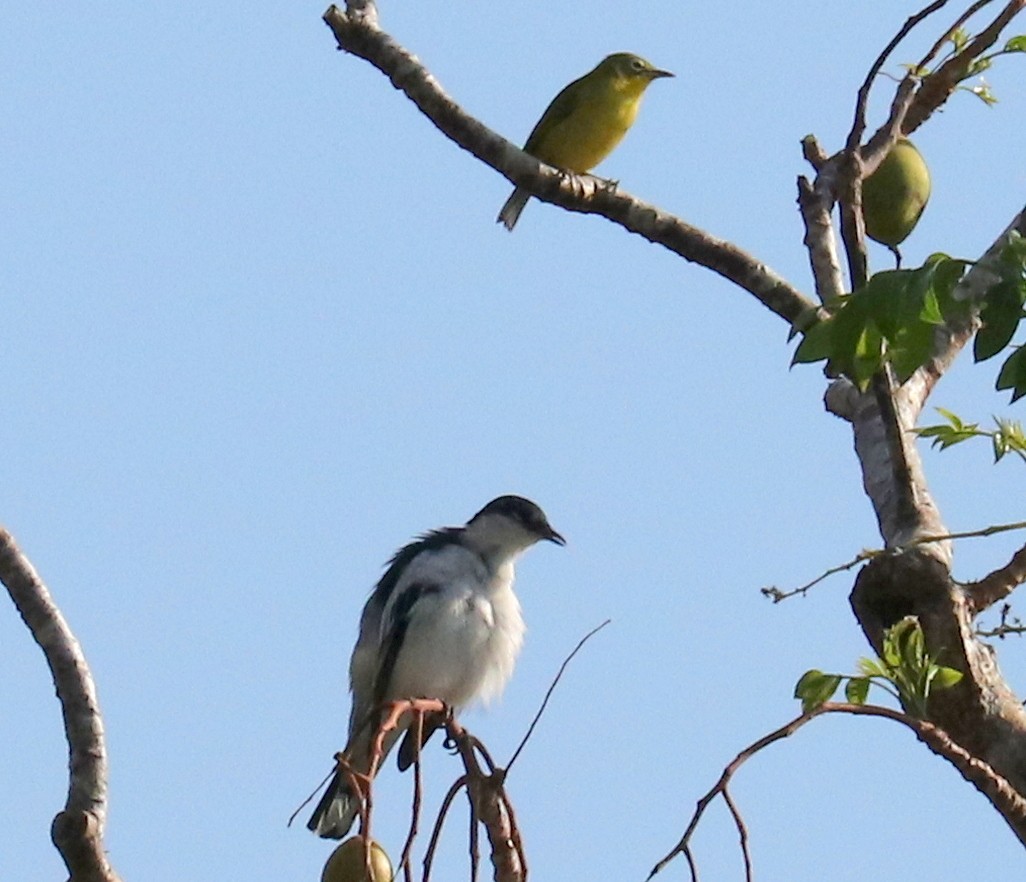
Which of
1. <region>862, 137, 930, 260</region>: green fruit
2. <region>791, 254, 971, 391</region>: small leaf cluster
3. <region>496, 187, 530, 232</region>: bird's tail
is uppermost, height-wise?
<region>496, 187, 530, 232</region>: bird's tail

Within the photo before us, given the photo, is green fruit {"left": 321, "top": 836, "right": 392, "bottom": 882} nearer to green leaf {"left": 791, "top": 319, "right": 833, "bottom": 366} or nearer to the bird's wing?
green leaf {"left": 791, "top": 319, "right": 833, "bottom": 366}

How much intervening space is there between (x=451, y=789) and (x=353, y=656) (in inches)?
215

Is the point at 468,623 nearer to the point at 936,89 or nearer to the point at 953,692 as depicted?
the point at 936,89

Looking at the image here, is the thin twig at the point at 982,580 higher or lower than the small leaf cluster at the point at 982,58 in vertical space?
lower

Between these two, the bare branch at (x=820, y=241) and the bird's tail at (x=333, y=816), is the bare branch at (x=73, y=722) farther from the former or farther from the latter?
the bird's tail at (x=333, y=816)

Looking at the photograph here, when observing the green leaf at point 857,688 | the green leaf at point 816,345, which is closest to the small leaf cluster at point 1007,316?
the green leaf at point 816,345

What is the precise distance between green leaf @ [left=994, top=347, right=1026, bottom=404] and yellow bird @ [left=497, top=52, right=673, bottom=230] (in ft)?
27.2

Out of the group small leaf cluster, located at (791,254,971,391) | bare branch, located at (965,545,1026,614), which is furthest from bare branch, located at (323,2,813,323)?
small leaf cluster, located at (791,254,971,391)

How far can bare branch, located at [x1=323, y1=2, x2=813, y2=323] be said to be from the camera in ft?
18.3

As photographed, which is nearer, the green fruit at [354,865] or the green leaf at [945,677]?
the green fruit at [354,865]

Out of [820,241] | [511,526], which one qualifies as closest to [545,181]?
[820,241]

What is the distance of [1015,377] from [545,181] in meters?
2.40

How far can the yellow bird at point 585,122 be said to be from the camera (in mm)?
11734

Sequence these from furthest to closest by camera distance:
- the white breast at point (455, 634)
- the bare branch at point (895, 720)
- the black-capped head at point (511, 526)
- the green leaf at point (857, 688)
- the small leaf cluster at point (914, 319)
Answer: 1. the black-capped head at point (511, 526)
2. the white breast at point (455, 634)
3. the green leaf at point (857, 688)
4. the small leaf cluster at point (914, 319)
5. the bare branch at point (895, 720)
